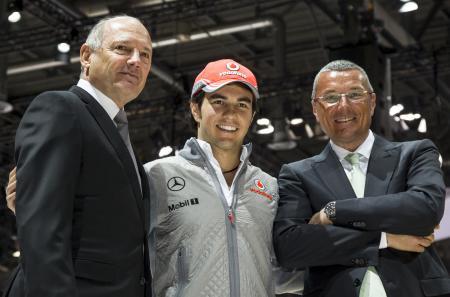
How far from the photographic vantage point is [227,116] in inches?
115

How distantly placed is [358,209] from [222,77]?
70 cm

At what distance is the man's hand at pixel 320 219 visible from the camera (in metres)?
2.81

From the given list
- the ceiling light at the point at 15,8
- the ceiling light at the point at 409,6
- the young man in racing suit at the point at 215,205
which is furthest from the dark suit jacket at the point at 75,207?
the ceiling light at the point at 15,8

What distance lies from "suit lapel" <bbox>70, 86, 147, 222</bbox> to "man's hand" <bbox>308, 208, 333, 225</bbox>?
688mm

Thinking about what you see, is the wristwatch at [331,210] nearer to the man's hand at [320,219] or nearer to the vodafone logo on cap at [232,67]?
the man's hand at [320,219]

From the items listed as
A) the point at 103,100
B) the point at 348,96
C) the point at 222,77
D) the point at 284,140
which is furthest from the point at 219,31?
Answer: the point at 103,100

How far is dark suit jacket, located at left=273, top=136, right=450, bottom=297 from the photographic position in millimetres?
2723

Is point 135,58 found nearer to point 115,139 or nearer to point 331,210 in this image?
point 115,139

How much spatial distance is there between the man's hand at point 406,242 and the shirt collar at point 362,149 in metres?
0.40

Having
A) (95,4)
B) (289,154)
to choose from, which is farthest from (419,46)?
(289,154)

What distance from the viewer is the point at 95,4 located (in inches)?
462

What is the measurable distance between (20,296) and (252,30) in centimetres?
1109

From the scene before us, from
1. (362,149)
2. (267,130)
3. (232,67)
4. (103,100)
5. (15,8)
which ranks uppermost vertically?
(15,8)

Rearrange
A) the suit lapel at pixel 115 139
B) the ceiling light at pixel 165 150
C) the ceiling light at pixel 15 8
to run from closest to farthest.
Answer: the suit lapel at pixel 115 139 → the ceiling light at pixel 15 8 → the ceiling light at pixel 165 150
